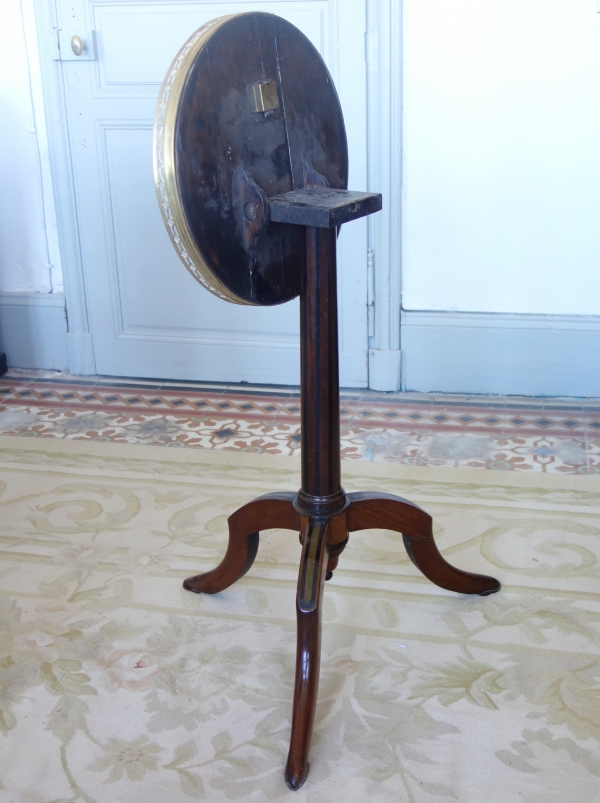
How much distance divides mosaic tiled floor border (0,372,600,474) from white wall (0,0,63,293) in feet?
1.45

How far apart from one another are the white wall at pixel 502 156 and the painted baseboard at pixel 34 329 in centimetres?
133

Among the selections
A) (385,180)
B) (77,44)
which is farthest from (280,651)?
(77,44)

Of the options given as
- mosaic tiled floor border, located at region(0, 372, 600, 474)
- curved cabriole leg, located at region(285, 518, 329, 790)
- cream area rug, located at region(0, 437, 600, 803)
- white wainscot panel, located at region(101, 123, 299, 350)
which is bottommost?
cream area rug, located at region(0, 437, 600, 803)

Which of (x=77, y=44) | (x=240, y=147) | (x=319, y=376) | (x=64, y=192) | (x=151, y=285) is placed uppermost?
(x=77, y=44)

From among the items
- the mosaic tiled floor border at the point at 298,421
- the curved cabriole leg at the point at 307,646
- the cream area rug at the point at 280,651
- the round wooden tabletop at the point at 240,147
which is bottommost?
the cream area rug at the point at 280,651

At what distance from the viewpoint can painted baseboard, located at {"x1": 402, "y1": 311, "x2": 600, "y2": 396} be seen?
2920 millimetres

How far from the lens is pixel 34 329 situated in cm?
334

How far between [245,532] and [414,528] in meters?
0.35

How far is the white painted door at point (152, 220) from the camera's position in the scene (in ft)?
9.26

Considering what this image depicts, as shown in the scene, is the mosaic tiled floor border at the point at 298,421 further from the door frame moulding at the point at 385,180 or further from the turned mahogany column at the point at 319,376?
the turned mahogany column at the point at 319,376

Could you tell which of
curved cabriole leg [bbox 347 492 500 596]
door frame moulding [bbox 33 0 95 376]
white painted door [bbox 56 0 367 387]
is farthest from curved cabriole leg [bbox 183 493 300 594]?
door frame moulding [bbox 33 0 95 376]

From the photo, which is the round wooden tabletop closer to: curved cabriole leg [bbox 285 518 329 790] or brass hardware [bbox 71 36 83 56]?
curved cabriole leg [bbox 285 518 329 790]

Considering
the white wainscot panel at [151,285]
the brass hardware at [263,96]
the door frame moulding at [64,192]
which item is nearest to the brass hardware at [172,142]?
the brass hardware at [263,96]

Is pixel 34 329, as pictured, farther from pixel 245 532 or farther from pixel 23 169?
pixel 245 532
